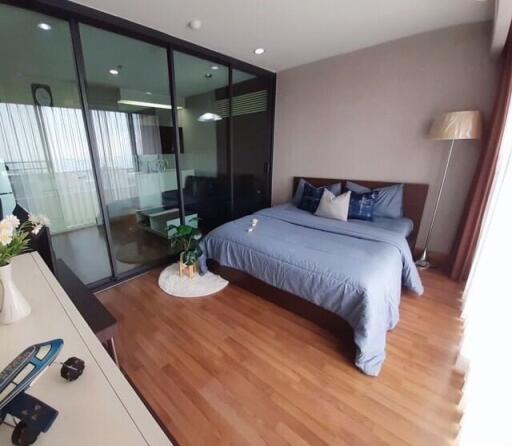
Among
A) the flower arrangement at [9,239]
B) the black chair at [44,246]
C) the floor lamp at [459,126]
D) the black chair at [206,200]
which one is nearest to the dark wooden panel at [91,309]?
the black chair at [44,246]

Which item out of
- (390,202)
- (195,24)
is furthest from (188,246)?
(390,202)

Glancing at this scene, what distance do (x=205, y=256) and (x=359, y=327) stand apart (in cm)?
167

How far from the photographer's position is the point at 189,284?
8.48 feet

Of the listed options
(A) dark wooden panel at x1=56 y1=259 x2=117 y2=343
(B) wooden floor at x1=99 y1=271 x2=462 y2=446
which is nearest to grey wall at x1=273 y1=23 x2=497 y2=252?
(B) wooden floor at x1=99 y1=271 x2=462 y2=446

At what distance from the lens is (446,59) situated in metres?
2.51

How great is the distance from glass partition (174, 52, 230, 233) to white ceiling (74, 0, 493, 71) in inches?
14.0

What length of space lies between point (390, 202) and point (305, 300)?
1.78 m

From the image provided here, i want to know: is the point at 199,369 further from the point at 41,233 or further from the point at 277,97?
the point at 277,97

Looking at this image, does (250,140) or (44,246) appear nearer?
(44,246)

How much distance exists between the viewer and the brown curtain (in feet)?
7.04

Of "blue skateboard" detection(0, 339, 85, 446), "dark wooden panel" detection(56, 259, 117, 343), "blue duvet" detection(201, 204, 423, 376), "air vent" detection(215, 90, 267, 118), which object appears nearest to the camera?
"blue skateboard" detection(0, 339, 85, 446)

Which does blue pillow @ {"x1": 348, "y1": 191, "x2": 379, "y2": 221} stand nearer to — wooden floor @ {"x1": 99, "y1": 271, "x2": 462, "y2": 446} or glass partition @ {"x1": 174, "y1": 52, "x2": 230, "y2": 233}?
wooden floor @ {"x1": 99, "y1": 271, "x2": 462, "y2": 446}

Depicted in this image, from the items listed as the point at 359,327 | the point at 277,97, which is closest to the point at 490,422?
the point at 359,327

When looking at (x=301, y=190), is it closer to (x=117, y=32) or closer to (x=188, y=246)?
(x=188, y=246)
